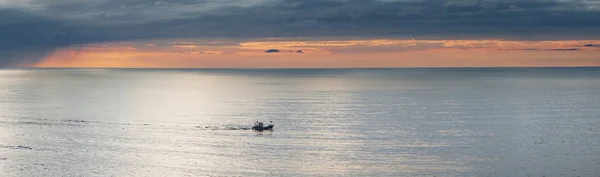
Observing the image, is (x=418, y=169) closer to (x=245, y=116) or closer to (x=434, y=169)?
(x=434, y=169)

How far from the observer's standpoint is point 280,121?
10256 centimetres

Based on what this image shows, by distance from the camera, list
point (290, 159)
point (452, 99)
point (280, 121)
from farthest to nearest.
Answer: point (452, 99)
point (280, 121)
point (290, 159)

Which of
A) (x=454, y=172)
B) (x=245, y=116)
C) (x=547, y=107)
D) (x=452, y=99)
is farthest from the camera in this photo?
(x=452, y=99)

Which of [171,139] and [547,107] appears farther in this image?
[547,107]

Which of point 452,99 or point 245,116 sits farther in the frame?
point 452,99

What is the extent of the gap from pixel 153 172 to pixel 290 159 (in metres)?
12.9

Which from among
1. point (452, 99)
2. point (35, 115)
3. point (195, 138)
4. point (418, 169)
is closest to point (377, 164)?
point (418, 169)

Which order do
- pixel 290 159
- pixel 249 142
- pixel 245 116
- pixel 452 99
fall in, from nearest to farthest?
pixel 290 159, pixel 249 142, pixel 245 116, pixel 452 99

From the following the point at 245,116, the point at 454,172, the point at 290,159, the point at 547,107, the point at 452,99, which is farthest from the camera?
the point at 452,99

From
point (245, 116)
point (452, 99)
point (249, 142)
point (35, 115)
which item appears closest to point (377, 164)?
point (249, 142)

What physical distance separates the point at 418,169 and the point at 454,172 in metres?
3.03

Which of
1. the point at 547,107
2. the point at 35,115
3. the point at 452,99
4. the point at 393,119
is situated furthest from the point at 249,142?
the point at 452,99

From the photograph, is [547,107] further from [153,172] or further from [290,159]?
[153,172]

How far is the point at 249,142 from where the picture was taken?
79312mm
